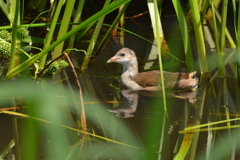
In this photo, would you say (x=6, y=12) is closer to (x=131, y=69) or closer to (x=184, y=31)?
(x=131, y=69)

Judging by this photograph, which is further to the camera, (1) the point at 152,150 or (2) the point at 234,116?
(2) the point at 234,116

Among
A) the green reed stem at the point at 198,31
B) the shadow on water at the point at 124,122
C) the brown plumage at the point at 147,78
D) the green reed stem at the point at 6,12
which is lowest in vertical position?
the shadow on water at the point at 124,122

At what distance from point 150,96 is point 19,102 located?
146 cm

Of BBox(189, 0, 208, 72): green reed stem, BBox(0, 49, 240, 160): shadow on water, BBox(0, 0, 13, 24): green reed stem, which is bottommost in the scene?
BBox(0, 49, 240, 160): shadow on water

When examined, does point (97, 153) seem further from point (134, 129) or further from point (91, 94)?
point (91, 94)

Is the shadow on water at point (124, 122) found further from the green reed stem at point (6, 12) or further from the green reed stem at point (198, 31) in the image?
the green reed stem at point (6, 12)

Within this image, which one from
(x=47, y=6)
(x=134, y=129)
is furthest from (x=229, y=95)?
(x=47, y=6)

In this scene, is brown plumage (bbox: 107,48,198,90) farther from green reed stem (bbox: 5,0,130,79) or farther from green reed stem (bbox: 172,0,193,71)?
green reed stem (bbox: 5,0,130,79)

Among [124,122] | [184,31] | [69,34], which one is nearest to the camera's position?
[69,34]

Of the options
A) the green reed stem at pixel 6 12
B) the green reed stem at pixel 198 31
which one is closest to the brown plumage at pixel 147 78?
the green reed stem at pixel 198 31

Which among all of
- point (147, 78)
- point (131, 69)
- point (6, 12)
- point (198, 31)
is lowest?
point (147, 78)

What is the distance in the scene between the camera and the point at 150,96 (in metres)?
4.92

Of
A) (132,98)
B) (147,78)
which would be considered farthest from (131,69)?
(132,98)

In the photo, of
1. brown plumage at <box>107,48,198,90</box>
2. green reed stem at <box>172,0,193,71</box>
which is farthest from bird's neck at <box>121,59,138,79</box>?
green reed stem at <box>172,0,193,71</box>
